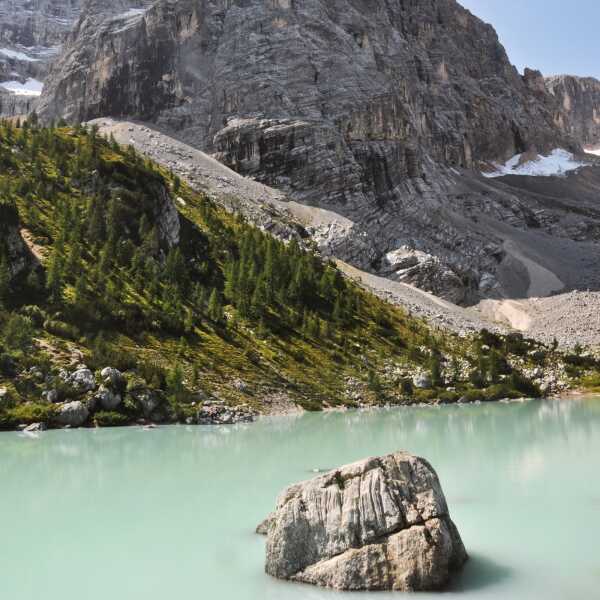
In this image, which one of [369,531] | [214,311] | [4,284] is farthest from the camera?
[214,311]

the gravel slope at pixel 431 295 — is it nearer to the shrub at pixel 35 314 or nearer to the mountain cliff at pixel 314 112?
the mountain cliff at pixel 314 112

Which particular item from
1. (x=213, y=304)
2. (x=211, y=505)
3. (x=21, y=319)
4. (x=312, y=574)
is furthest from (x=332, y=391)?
(x=312, y=574)

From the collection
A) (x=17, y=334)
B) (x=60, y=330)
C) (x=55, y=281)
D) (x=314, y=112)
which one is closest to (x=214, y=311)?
(x=55, y=281)

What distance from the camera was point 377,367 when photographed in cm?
6084

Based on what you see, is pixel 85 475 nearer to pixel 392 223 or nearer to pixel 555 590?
pixel 555 590

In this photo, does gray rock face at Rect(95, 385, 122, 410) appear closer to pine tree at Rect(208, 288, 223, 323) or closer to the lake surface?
the lake surface

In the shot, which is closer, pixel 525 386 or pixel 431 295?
pixel 525 386

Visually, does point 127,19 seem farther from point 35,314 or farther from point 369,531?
point 369,531

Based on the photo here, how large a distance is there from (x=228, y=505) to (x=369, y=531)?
7.61 meters

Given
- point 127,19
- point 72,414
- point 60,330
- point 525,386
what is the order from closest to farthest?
point 72,414 < point 60,330 < point 525,386 < point 127,19

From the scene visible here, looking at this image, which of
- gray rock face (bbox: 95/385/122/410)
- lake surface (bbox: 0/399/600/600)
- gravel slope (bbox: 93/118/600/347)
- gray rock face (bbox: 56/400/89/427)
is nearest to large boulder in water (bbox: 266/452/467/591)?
lake surface (bbox: 0/399/600/600)

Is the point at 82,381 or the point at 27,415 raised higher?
the point at 82,381

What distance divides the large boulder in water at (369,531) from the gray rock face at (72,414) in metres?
28.2

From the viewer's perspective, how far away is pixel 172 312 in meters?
55.7
